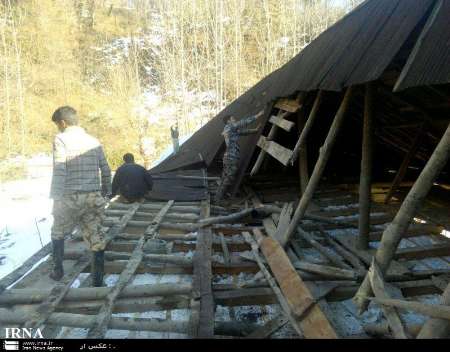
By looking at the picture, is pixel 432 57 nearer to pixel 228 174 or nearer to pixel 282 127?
pixel 282 127

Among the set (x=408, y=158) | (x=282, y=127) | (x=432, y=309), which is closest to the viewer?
(x=432, y=309)

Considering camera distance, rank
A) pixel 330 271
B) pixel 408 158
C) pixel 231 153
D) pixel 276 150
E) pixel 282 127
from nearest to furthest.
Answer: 1. pixel 330 271
2. pixel 282 127
3. pixel 276 150
4. pixel 408 158
5. pixel 231 153

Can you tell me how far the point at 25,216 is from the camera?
10711 mm

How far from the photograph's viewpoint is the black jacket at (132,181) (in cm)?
642

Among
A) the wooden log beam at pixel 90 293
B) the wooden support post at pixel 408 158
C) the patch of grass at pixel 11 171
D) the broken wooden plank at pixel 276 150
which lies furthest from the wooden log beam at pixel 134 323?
the patch of grass at pixel 11 171

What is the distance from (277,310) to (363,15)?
4.04 meters

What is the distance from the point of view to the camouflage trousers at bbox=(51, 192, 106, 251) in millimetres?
3578

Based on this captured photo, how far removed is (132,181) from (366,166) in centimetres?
445

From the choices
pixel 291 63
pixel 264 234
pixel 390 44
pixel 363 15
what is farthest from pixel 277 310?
pixel 291 63

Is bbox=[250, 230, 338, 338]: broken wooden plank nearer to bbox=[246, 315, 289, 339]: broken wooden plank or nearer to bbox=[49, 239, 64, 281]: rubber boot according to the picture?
bbox=[246, 315, 289, 339]: broken wooden plank

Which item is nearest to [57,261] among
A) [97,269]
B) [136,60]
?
[97,269]

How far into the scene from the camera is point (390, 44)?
11.0ft

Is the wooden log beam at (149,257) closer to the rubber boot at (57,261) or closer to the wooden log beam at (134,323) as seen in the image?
the rubber boot at (57,261)

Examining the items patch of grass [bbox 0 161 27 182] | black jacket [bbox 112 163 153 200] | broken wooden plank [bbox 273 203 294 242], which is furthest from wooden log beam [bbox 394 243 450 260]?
patch of grass [bbox 0 161 27 182]
